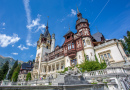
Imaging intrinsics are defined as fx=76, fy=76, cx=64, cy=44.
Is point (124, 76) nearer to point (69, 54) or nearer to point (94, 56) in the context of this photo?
point (94, 56)

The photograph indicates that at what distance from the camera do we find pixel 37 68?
40.7 meters

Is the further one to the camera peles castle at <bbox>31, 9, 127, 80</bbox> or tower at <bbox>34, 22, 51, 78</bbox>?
tower at <bbox>34, 22, 51, 78</bbox>

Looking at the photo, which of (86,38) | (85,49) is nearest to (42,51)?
(85,49)

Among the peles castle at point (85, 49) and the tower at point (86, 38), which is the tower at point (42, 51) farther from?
the tower at point (86, 38)

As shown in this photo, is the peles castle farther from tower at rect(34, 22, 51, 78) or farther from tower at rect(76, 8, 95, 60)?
tower at rect(34, 22, 51, 78)

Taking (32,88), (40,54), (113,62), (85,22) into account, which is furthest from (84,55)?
(40,54)

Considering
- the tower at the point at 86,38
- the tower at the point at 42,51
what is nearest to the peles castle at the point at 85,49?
the tower at the point at 86,38

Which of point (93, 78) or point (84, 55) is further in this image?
point (84, 55)

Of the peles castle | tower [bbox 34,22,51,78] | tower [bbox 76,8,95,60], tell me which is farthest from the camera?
tower [bbox 34,22,51,78]

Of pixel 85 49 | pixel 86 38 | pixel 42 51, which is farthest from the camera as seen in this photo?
pixel 42 51

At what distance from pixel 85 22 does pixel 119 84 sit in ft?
87.3

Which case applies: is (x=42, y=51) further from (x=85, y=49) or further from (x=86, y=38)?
(x=86, y=38)

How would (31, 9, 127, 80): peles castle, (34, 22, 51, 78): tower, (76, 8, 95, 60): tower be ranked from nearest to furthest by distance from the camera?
(31, 9, 127, 80): peles castle
(76, 8, 95, 60): tower
(34, 22, 51, 78): tower

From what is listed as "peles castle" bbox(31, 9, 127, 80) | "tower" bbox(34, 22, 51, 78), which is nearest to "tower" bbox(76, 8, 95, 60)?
"peles castle" bbox(31, 9, 127, 80)
